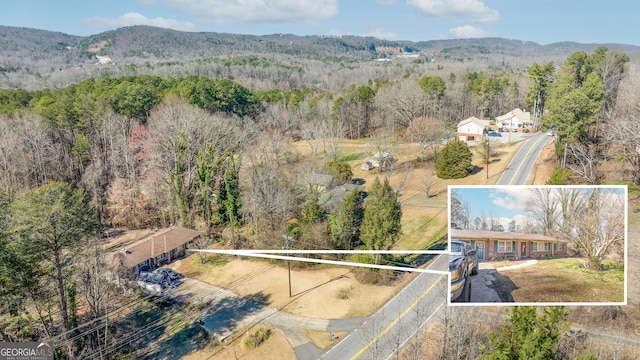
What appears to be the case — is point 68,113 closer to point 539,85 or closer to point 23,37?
point 539,85

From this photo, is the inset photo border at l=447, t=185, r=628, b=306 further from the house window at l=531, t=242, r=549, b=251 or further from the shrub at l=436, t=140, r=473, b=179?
the shrub at l=436, t=140, r=473, b=179

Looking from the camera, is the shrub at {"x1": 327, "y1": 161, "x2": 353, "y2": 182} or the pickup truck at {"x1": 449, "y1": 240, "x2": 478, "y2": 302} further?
the shrub at {"x1": 327, "y1": 161, "x2": 353, "y2": 182}

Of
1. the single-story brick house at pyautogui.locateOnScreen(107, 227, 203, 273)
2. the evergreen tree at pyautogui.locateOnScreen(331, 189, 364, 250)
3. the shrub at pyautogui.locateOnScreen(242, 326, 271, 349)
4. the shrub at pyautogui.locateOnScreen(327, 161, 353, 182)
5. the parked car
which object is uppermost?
the shrub at pyautogui.locateOnScreen(327, 161, 353, 182)

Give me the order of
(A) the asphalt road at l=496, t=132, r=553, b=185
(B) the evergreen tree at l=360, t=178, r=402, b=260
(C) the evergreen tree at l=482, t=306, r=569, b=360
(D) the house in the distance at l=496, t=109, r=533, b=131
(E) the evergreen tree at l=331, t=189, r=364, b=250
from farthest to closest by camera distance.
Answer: (D) the house in the distance at l=496, t=109, r=533, b=131, (A) the asphalt road at l=496, t=132, r=553, b=185, (E) the evergreen tree at l=331, t=189, r=364, b=250, (B) the evergreen tree at l=360, t=178, r=402, b=260, (C) the evergreen tree at l=482, t=306, r=569, b=360

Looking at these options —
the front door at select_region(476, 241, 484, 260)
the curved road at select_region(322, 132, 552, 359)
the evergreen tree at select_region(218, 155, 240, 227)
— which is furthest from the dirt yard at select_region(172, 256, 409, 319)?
the front door at select_region(476, 241, 484, 260)

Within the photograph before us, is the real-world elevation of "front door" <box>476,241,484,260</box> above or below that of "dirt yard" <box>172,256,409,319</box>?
above

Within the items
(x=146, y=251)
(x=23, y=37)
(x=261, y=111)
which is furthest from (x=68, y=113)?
Result: (x=23, y=37)

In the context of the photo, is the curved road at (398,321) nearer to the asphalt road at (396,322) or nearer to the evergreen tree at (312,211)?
the asphalt road at (396,322)

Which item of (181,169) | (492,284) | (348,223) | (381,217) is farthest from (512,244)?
(181,169)
